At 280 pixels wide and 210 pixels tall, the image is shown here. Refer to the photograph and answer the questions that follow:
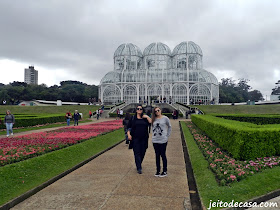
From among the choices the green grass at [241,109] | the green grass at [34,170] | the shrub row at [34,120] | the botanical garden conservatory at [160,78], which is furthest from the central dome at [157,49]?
the green grass at [34,170]

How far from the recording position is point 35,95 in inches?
2835

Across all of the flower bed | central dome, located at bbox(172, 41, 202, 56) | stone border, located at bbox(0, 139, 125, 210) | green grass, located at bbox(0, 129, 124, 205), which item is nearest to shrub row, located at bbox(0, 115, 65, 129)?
green grass, located at bbox(0, 129, 124, 205)

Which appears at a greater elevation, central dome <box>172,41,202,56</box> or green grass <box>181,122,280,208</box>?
central dome <box>172,41,202,56</box>

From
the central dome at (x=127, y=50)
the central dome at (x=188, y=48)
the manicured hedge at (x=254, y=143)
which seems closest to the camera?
the manicured hedge at (x=254, y=143)

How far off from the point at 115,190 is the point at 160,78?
50.8 metres

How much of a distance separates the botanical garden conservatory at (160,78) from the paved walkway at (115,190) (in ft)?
143

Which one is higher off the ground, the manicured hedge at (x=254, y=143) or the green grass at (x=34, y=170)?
the manicured hedge at (x=254, y=143)

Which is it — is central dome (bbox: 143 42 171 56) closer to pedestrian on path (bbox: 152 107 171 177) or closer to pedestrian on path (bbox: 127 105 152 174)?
pedestrian on path (bbox: 127 105 152 174)

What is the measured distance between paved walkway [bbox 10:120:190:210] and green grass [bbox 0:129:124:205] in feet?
1.18

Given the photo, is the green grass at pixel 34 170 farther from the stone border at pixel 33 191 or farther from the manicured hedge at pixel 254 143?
the manicured hedge at pixel 254 143

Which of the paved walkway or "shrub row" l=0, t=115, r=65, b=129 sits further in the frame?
"shrub row" l=0, t=115, r=65, b=129

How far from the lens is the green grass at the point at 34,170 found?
5594 mm

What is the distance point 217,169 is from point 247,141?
5.32ft

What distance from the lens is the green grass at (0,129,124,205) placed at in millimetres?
5594
